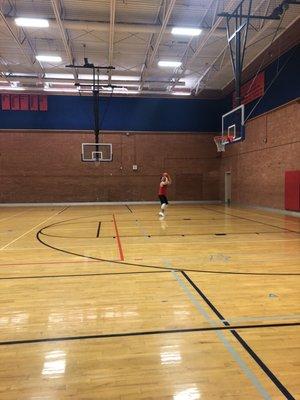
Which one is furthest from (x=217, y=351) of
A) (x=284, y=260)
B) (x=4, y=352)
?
(x=284, y=260)

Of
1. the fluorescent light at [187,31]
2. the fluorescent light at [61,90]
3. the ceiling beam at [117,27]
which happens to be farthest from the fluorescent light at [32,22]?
the fluorescent light at [61,90]

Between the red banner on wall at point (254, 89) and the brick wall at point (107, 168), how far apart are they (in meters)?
4.59

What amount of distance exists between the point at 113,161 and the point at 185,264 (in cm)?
1744

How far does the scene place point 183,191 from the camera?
940 inches

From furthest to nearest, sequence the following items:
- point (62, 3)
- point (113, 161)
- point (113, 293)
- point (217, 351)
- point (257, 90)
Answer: point (113, 161), point (257, 90), point (62, 3), point (113, 293), point (217, 351)

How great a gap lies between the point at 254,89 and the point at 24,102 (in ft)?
45.9

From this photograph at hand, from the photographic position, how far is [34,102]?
2200cm

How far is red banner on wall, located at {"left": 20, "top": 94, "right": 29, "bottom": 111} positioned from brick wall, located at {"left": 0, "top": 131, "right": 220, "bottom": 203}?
1.51 meters

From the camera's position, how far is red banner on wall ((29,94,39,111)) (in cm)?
2194

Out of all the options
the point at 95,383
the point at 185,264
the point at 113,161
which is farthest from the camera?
the point at 113,161

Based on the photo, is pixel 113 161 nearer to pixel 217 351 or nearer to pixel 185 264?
pixel 185 264

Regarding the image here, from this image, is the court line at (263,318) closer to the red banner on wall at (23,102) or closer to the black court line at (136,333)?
the black court line at (136,333)

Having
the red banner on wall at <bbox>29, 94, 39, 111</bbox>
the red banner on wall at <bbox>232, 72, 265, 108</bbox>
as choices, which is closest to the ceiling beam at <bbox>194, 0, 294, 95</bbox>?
the red banner on wall at <bbox>232, 72, 265, 108</bbox>

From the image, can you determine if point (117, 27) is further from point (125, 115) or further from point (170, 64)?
point (125, 115)
